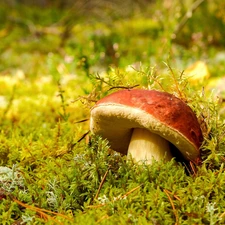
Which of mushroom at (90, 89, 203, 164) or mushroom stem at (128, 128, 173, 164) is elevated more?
mushroom at (90, 89, 203, 164)

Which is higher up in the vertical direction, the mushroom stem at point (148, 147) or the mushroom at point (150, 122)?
the mushroom at point (150, 122)

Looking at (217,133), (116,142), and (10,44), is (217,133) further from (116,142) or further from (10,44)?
(10,44)

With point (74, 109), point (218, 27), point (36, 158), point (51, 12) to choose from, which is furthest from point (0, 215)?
point (51, 12)

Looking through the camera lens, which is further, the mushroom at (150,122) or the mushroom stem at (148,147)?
the mushroom stem at (148,147)

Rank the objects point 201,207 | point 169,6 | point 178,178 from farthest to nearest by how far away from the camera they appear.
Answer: point 169,6, point 178,178, point 201,207

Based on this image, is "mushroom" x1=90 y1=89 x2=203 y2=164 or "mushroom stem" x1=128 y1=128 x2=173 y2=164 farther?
"mushroom stem" x1=128 y1=128 x2=173 y2=164

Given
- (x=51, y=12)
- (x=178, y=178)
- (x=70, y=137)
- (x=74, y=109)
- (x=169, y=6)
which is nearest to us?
(x=178, y=178)
